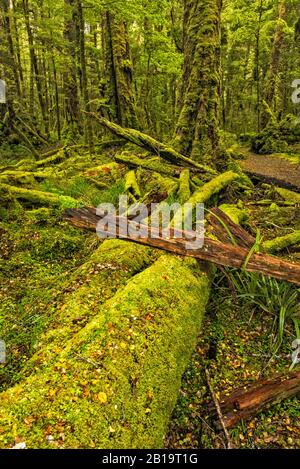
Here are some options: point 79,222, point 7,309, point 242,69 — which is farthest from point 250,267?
point 242,69

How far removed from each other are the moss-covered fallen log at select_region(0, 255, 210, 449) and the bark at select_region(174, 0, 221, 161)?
229 inches

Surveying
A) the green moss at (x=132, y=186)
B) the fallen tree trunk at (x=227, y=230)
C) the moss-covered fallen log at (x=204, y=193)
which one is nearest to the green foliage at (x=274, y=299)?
the fallen tree trunk at (x=227, y=230)

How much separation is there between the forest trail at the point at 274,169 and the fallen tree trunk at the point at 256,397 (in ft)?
21.8

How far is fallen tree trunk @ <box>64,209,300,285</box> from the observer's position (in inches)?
140

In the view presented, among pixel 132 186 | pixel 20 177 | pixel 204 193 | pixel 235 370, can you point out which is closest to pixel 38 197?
pixel 20 177

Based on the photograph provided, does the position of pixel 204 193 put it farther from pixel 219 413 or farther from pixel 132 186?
pixel 219 413

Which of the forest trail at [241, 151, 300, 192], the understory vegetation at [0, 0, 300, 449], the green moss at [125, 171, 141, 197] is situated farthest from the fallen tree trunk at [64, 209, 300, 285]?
the forest trail at [241, 151, 300, 192]

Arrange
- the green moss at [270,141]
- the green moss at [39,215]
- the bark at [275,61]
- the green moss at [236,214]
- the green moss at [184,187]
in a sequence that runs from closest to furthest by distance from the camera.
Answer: the green moss at [236,214], the green moss at [39,215], the green moss at [184,187], the green moss at [270,141], the bark at [275,61]

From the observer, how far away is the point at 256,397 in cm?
292

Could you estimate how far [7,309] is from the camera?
12.0ft

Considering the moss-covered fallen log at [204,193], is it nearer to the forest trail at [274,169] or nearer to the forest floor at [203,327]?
the forest floor at [203,327]

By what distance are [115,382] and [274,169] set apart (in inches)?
414

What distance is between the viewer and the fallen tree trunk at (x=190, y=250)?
11.7 feet

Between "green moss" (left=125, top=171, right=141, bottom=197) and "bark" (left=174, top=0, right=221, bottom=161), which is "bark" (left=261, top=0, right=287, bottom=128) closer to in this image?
"bark" (left=174, top=0, right=221, bottom=161)
